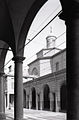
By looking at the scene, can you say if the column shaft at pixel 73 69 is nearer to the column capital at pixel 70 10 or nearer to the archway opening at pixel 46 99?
the column capital at pixel 70 10

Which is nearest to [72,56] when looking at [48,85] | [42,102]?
[48,85]

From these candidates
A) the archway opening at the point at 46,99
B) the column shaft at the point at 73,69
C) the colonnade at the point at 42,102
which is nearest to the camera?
the column shaft at the point at 73,69

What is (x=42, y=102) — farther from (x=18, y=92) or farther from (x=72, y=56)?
(x=72, y=56)

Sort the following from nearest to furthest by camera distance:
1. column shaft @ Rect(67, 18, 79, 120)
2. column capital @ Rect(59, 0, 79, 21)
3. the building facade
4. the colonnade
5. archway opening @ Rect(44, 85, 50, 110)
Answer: column shaft @ Rect(67, 18, 79, 120) → column capital @ Rect(59, 0, 79, 21) → the building facade → the colonnade → archway opening @ Rect(44, 85, 50, 110)

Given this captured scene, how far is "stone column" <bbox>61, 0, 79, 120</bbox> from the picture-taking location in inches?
154

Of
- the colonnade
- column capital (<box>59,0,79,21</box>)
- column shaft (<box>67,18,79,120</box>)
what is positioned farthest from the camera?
the colonnade

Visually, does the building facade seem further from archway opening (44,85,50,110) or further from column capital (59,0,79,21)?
column capital (59,0,79,21)

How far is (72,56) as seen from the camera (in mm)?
4102

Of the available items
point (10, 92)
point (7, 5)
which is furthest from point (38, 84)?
point (7, 5)

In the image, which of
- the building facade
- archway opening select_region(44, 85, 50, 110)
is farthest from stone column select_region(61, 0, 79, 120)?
archway opening select_region(44, 85, 50, 110)

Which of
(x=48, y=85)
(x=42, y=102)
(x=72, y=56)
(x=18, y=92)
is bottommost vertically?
(x=42, y=102)

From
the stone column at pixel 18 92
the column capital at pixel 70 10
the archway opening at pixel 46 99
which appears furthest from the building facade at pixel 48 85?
the column capital at pixel 70 10

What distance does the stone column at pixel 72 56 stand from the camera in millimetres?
3912

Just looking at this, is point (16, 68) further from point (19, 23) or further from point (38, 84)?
point (38, 84)
